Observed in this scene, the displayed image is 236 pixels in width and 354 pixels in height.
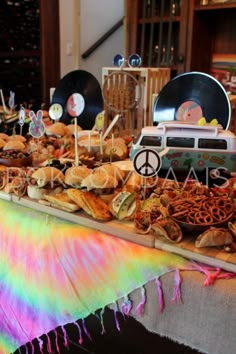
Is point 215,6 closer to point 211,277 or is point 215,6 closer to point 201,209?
point 201,209

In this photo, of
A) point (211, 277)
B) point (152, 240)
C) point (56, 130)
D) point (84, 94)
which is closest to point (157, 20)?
Answer: point (84, 94)

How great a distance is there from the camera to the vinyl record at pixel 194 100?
4.93 feet

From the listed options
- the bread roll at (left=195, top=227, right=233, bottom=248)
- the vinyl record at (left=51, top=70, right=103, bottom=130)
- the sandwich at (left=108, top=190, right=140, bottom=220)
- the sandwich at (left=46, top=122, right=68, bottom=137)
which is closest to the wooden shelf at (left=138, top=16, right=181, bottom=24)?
the vinyl record at (left=51, top=70, right=103, bottom=130)

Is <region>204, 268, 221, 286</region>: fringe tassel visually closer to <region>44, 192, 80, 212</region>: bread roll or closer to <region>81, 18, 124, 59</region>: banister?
<region>44, 192, 80, 212</region>: bread roll

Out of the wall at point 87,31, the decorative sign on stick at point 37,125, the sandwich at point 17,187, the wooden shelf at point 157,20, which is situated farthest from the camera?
the wall at point 87,31

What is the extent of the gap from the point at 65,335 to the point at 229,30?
272 centimetres

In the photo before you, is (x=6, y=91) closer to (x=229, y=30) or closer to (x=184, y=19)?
(x=184, y=19)

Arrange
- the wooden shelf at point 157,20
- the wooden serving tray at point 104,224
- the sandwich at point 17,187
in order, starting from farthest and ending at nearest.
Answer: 1. the wooden shelf at point 157,20
2. the sandwich at point 17,187
3. the wooden serving tray at point 104,224

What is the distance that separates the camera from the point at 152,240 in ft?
2.77

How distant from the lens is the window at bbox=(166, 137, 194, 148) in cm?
106

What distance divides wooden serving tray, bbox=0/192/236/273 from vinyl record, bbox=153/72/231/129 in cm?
74

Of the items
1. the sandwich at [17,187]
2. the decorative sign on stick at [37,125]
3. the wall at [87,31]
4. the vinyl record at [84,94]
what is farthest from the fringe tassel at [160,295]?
the wall at [87,31]

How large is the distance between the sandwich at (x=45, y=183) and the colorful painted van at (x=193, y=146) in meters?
0.22

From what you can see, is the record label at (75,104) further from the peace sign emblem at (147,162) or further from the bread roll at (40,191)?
the peace sign emblem at (147,162)
